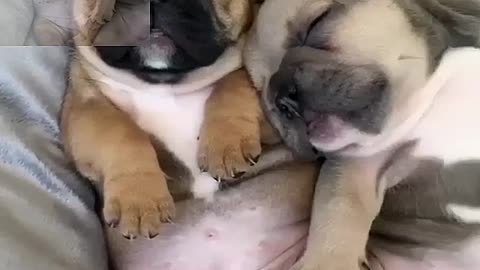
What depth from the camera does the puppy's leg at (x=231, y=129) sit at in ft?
4.42

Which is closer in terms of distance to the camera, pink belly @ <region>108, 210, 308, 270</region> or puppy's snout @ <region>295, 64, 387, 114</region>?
puppy's snout @ <region>295, 64, 387, 114</region>

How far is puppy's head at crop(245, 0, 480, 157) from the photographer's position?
1.35m

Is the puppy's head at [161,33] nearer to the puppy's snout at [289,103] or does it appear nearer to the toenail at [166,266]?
the puppy's snout at [289,103]

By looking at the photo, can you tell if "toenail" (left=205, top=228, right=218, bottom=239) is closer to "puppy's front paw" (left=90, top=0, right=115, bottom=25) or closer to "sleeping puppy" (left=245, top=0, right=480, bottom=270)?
"sleeping puppy" (left=245, top=0, right=480, bottom=270)

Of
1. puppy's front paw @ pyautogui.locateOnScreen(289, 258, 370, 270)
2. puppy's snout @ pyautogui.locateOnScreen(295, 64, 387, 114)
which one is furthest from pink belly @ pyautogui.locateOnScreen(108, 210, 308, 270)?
puppy's snout @ pyautogui.locateOnScreen(295, 64, 387, 114)

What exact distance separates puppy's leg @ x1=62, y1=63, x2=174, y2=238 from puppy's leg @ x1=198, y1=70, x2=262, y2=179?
0.08 m

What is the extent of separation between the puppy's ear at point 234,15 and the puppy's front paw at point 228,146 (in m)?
0.15

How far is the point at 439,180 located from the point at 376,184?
9 cm

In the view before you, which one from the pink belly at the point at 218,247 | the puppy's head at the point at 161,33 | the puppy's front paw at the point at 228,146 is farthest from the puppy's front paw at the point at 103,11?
the pink belly at the point at 218,247

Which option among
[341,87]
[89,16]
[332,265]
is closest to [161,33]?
[89,16]

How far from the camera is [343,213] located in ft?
4.53

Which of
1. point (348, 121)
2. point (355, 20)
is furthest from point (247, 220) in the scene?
point (355, 20)

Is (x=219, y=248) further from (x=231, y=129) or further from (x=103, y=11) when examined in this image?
(x=103, y=11)

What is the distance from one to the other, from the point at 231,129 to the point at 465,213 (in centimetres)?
35
